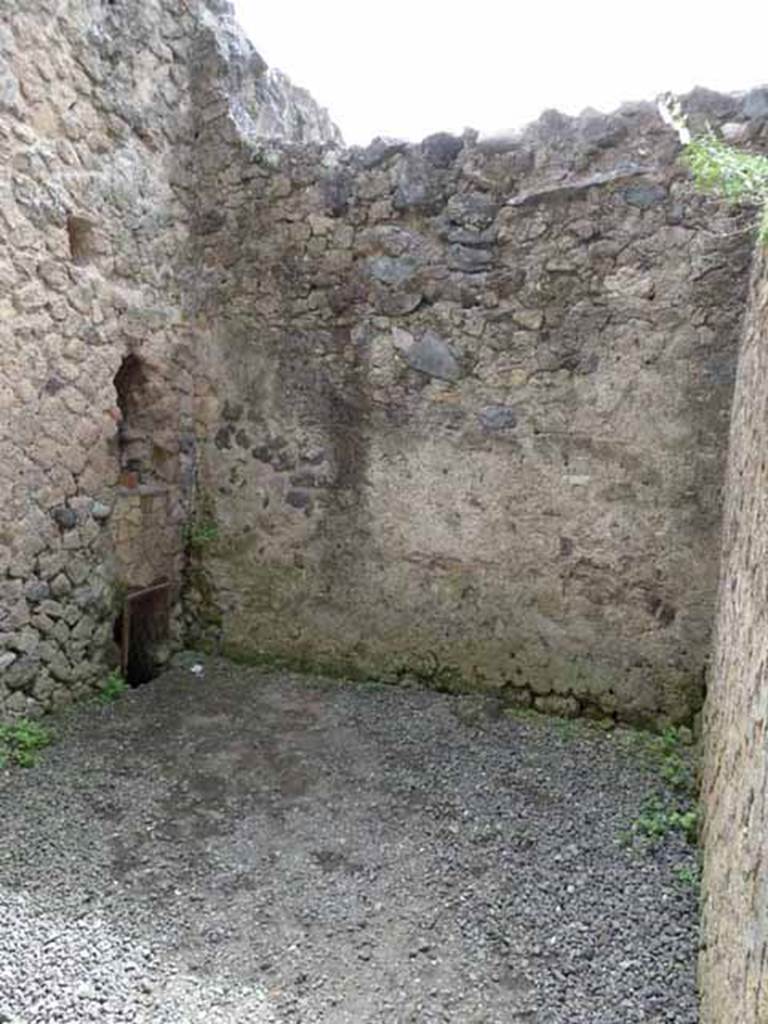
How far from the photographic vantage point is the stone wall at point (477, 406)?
335 cm

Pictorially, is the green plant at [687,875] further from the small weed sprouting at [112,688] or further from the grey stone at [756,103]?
the grey stone at [756,103]

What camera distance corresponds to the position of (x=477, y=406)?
12.2 feet

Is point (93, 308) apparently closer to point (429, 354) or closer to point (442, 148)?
point (429, 354)

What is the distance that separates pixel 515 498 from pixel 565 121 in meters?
1.72

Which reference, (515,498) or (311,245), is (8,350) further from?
(515,498)

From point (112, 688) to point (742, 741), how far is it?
2958 millimetres

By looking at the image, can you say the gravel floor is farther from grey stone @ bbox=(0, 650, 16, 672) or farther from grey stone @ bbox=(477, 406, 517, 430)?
grey stone @ bbox=(477, 406, 517, 430)

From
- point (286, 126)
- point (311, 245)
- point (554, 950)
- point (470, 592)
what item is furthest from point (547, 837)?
point (286, 126)

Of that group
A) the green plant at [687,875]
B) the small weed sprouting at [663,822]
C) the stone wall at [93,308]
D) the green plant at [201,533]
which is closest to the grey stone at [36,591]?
the stone wall at [93,308]

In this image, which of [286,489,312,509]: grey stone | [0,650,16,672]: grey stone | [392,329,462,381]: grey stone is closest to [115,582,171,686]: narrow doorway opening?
[0,650,16,672]: grey stone

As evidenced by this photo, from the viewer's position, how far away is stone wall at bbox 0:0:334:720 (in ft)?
10.6

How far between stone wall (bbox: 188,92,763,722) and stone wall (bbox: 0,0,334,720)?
0.81 feet

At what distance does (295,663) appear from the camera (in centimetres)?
416

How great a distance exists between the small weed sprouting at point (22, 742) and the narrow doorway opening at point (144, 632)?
71cm
